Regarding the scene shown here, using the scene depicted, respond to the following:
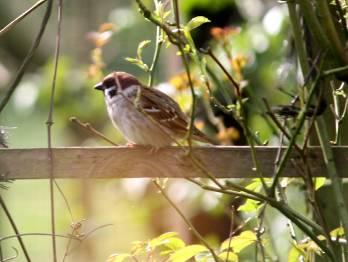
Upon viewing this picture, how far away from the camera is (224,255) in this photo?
158 cm

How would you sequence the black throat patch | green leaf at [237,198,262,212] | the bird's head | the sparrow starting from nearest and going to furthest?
1. green leaf at [237,198,262,212]
2. the sparrow
3. the bird's head
4. the black throat patch

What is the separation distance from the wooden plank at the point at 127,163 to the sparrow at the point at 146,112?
586 mm

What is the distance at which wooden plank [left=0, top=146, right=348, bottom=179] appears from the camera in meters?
1.66

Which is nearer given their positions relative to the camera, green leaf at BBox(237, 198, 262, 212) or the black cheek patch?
green leaf at BBox(237, 198, 262, 212)

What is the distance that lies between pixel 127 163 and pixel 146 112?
2.34 feet

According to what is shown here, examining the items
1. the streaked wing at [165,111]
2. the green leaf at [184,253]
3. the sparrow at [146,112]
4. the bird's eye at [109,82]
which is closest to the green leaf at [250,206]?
the green leaf at [184,253]

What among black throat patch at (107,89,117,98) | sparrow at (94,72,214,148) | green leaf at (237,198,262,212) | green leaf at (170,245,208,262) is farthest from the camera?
black throat patch at (107,89,117,98)

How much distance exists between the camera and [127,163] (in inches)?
67.2

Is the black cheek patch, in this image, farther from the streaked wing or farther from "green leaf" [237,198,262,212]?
"green leaf" [237,198,262,212]

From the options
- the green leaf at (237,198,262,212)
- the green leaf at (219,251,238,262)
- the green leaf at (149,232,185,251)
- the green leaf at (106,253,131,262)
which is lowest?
the green leaf at (219,251,238,262)

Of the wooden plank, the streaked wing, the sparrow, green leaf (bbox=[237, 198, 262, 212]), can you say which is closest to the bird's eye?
the sparrow

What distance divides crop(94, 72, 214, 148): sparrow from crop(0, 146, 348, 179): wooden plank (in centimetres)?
59

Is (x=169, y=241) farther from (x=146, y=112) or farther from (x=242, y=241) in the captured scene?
(x=146, y=112)

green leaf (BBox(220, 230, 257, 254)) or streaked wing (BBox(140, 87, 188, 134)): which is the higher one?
streaked wing (BBox(140, 87, 188, 134))
